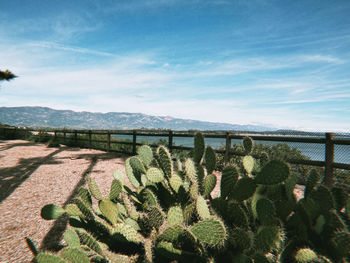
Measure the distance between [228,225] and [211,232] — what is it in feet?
0.64

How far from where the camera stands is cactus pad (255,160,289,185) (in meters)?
0.74

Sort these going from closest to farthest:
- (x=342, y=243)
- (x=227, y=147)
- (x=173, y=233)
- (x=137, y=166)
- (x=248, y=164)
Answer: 1. (x=342, y=243)
2. (x=173, y=233)
3. (x=248, y=164)
4. (x=137, y=166)
5. (x=227, y=147)

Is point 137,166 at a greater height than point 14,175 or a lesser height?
greater

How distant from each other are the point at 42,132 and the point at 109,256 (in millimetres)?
19401

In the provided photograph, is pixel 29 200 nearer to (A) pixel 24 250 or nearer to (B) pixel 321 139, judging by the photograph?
(A) pixel 24 250

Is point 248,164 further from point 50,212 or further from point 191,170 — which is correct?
point 50,212

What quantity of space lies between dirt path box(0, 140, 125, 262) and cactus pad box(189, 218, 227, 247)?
212 centimetres

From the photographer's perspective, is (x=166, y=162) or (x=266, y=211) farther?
(x=166, y=162)

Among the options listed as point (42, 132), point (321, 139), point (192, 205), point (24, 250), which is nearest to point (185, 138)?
point (321, 139)

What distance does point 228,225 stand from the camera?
82 centimetres

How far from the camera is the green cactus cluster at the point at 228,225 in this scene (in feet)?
2.15

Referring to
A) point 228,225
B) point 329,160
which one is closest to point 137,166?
point 228,225

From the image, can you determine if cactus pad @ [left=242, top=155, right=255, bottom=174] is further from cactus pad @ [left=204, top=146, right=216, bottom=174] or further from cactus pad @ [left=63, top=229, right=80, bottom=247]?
cactus pad @ [left=63, top=229, right=80, bottom=247]

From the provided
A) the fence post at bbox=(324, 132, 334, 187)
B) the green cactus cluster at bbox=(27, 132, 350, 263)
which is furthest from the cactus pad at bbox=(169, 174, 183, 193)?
the fence post at bbox=(324, 132, 334, 187)
